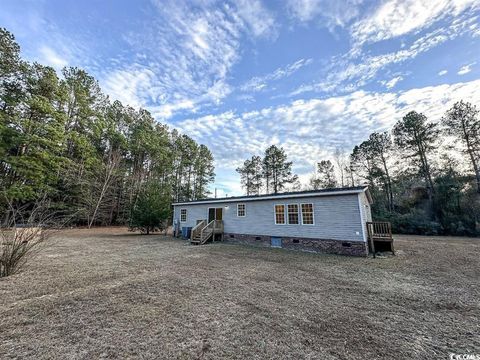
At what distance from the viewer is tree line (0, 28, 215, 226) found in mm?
15742

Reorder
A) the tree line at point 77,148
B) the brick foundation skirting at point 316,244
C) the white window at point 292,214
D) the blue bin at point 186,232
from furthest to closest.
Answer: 1. the tree line at point 77,148
2. the blue bin at point 186,232
3. the white window at point 292,214
4. the brick foundation skirting at point 316,244

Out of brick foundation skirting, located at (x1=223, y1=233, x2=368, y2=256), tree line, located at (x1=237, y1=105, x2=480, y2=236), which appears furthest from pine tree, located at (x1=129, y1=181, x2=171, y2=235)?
tree line, located at (x1=237, y1=105, x2=480, y2=236)

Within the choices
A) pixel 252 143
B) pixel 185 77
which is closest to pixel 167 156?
pixel 252 143

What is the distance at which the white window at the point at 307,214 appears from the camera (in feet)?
33.2

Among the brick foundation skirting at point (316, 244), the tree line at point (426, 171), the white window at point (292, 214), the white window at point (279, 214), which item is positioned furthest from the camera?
the tree line at point (426, 171)

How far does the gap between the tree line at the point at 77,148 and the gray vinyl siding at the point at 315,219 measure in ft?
24.6

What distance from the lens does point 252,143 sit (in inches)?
1125

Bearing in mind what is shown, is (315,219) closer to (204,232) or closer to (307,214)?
(307,214)

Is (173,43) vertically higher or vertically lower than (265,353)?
higher

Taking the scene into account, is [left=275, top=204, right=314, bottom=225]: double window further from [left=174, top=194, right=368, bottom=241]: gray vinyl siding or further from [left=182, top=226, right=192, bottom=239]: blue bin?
[left=182, top=226, right=192, bottom=239]: blue bin

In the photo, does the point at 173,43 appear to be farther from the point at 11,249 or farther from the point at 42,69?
the point at 42,69

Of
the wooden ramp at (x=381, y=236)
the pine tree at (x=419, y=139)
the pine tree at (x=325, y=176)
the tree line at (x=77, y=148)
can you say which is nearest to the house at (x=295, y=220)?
the wooden ramp at (x=381, y=236)

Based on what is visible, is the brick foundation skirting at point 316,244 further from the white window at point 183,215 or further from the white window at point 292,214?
the white window at point 183,215

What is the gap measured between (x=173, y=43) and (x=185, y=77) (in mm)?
2379
